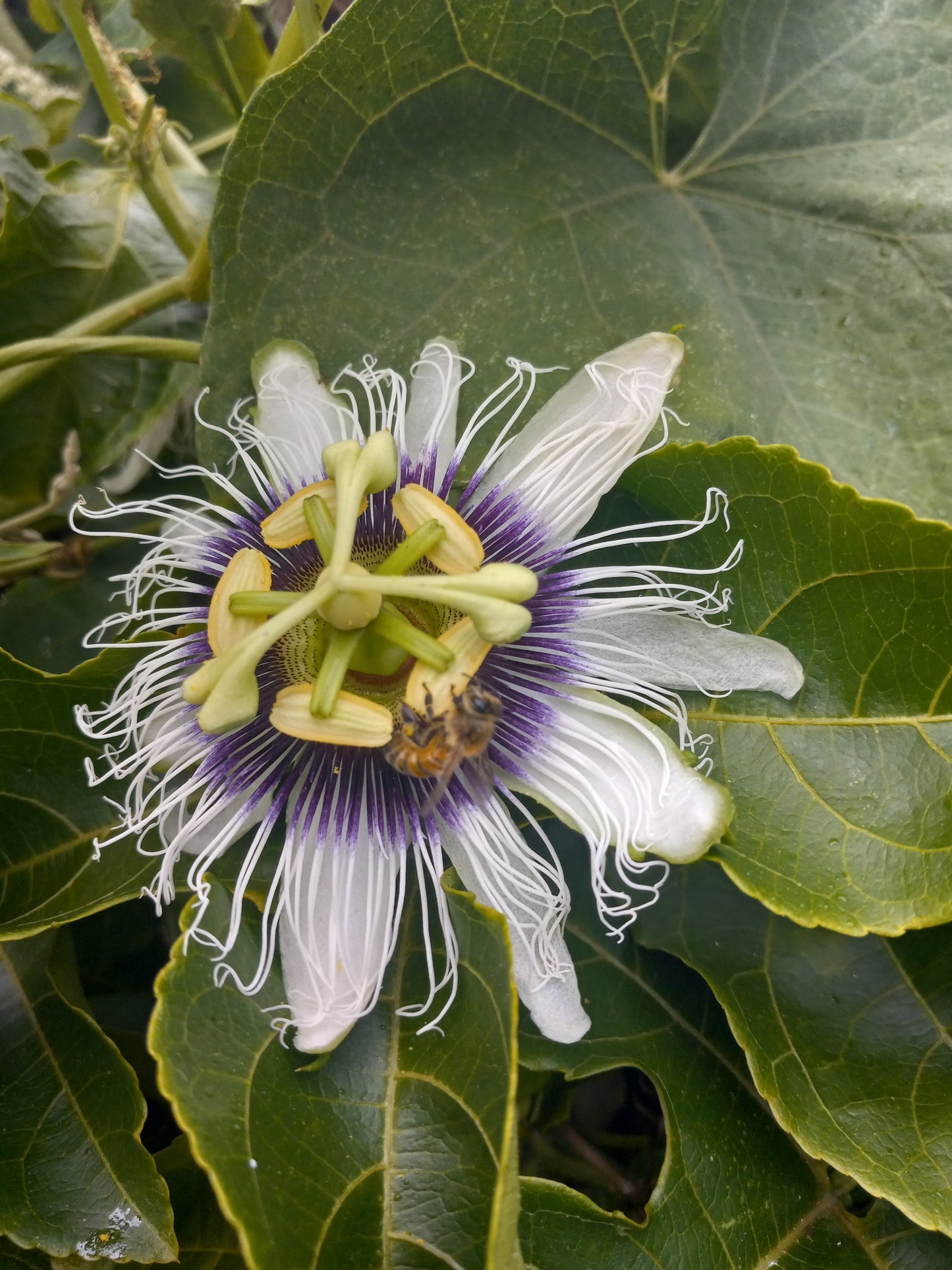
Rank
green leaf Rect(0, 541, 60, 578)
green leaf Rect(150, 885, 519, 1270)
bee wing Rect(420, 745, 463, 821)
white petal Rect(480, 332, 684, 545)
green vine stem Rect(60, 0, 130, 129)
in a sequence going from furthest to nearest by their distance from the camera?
green leaf Rect(0, 541, 60, 578), green vine stem Rect(60, 0, 130, 129), white petal Rect(480, 332, 684, 545), bee wing Rect(420, 745, 463, 821), green leaf Rect(150, 885, 519, 1270)

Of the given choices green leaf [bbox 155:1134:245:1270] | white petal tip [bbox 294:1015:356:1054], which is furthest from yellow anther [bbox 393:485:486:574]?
green leaf [bbox 155:1134:245:1270]

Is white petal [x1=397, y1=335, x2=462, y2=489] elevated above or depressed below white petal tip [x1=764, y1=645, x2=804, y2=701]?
above

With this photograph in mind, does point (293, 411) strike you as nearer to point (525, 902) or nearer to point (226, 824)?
point (226, 824)

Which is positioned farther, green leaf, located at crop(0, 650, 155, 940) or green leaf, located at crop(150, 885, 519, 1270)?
green leaf, located at crop(0, 650, 155, 940)

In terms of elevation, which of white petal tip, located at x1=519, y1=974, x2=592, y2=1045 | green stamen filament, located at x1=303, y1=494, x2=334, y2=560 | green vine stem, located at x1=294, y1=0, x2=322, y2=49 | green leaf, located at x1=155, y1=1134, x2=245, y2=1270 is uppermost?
green vine stem, located at x1=294, y1=0, x2=322, y2=49

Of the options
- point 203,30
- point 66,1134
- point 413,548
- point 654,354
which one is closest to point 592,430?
point 654,354

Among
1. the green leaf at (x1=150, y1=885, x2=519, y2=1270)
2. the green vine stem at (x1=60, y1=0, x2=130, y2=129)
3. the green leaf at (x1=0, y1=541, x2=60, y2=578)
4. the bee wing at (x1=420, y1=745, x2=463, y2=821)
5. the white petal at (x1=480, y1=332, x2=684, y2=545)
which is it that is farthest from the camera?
the green leaf at (x1=0, y1=541, x2=60, y2=578)

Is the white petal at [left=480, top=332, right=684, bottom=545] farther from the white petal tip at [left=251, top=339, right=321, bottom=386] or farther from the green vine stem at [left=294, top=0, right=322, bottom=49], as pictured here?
the green vine stem at [left=294, top=0, right=322, bottom=49]
